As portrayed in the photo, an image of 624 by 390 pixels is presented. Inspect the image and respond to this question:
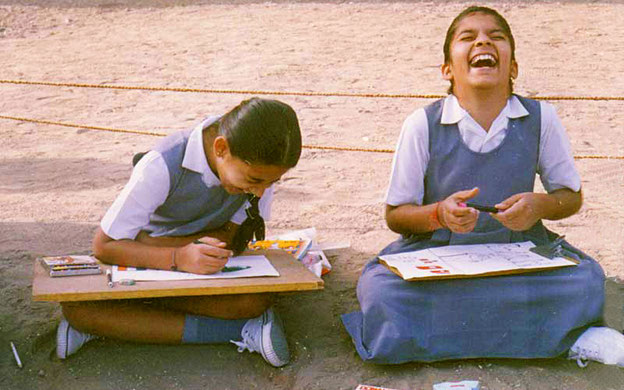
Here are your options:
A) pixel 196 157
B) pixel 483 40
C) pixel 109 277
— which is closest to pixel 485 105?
pixel 483 40

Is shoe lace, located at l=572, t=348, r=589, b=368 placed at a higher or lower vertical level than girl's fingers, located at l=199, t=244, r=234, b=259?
lower

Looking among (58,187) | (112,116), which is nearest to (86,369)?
(58,187)

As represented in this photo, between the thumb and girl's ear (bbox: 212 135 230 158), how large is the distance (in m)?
0.79

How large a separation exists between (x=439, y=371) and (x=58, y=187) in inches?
117

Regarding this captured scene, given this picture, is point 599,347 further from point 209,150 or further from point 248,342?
point 209,150

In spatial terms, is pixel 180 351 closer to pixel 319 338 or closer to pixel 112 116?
pixel 319 338

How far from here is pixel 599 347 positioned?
9.96 feet

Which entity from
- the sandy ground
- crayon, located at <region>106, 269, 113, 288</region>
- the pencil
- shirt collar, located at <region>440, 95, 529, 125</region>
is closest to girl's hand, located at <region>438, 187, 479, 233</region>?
shirt collar, located at <region>440, 95, 529, 125</region>

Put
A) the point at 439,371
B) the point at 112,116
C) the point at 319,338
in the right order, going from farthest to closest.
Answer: the point at 112,116
the point at 319,338
the point at 439,371

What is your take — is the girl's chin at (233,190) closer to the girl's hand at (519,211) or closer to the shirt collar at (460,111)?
the shirt collar at (460,111)

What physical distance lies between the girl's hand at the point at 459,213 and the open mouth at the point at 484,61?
48 cm

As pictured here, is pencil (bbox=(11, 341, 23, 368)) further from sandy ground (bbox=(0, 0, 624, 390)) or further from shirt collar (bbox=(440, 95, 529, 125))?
shirt collar (bbox=(440, 95, 529, 125))

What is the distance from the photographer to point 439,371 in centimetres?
307

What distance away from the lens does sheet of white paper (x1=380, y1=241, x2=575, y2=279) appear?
308cm
